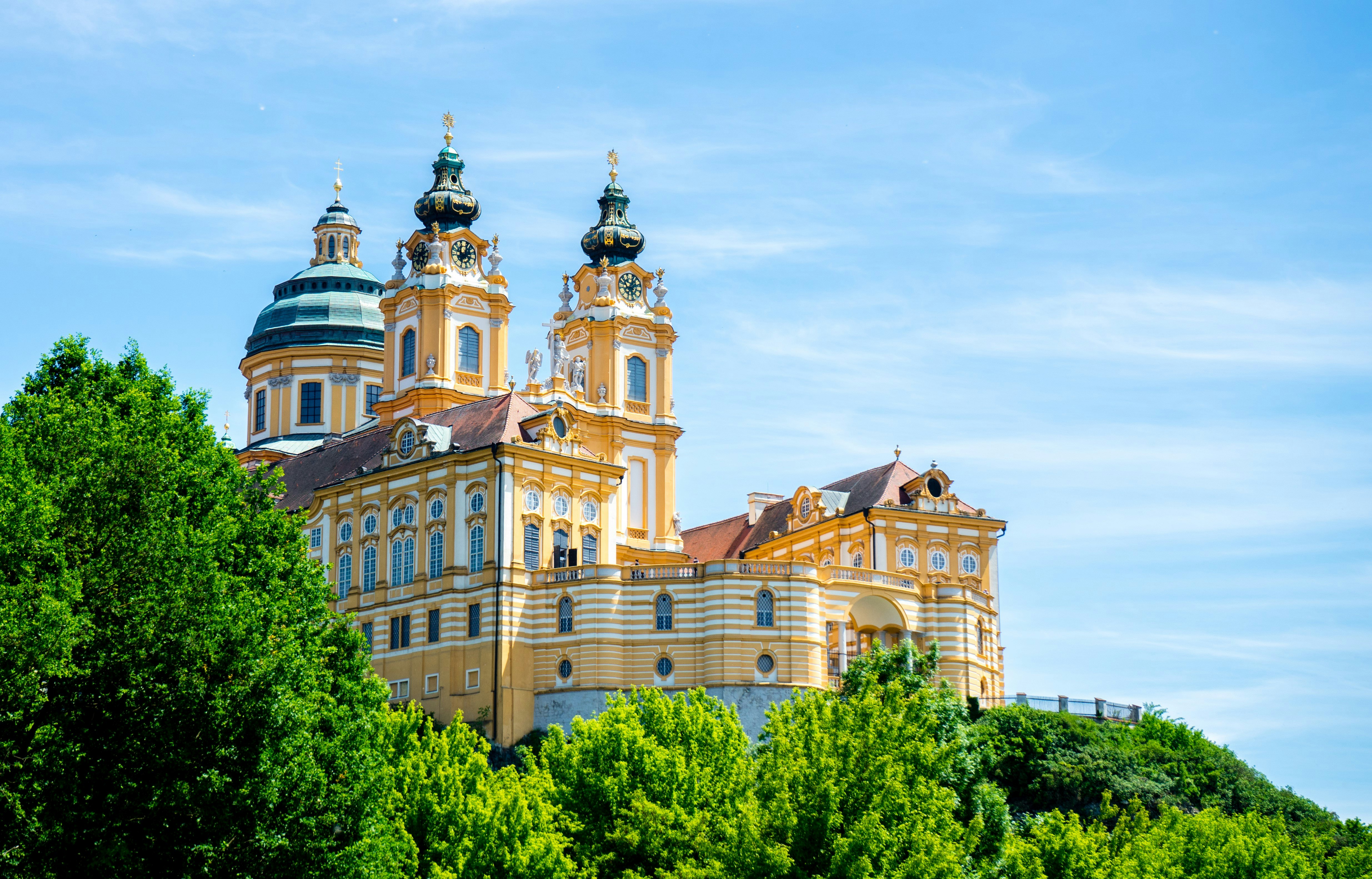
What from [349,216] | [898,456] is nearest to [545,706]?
[898,456]

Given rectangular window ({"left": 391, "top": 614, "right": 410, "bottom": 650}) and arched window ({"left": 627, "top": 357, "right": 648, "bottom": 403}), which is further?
arched window ({"left": 627, "top": 357, "right": 648, "bottom": 403})

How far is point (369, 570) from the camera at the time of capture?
302 ft

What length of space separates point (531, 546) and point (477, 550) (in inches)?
103

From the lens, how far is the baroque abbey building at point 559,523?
3374 inches

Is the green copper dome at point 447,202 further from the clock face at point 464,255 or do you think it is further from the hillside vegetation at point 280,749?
the hillside vegetation at point 280,749

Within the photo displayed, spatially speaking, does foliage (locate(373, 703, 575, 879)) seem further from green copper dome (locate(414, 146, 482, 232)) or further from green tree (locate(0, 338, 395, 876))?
green copper dome (locate(414, 146, 482, 232))

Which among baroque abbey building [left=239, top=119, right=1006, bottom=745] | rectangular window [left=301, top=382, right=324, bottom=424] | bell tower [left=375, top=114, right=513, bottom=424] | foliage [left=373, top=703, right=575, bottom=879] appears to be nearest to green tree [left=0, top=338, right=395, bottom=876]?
foliage [left=373, top=703, right=575, bottom=879]

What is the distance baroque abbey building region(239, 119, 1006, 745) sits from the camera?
85.7m

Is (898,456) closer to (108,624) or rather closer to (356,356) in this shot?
(356,356)

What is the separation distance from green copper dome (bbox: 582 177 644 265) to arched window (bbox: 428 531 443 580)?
26538mm

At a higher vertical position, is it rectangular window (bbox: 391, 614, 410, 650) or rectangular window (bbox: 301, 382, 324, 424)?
rectangular window (bbox: 301, 382, 324, 424)

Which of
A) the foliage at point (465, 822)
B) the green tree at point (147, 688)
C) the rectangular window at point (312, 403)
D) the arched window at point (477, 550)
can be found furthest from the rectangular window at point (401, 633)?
the green tree at point (147, 688)

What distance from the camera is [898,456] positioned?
104938mm

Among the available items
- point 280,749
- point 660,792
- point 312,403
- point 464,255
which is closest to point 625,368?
point 464,255
